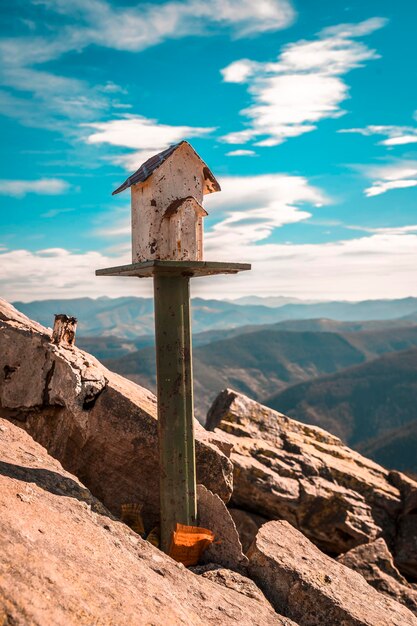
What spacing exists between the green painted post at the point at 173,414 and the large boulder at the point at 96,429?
1067 mm

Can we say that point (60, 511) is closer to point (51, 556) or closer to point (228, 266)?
point (51, 556)

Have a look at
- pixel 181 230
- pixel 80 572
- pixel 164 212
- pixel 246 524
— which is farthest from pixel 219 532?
pixel 164 212

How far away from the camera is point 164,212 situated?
938cm

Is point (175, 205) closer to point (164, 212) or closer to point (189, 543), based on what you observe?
point (164, 212)

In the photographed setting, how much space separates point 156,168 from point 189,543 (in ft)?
20.1

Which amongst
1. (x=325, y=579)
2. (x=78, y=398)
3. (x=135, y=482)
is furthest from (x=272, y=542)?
(x=78, y=398)

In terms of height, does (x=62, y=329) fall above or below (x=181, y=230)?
below

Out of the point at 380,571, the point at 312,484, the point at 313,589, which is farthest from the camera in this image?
the point at 312,484

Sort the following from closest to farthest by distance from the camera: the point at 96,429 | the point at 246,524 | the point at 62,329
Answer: the point at 96,429
the point at 62,329
the point at 246,524

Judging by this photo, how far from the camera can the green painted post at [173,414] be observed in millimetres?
9258

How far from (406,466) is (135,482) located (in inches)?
5758

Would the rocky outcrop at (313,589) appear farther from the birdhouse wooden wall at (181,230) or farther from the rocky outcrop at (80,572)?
the birdhouse wooden wall at (181,230)

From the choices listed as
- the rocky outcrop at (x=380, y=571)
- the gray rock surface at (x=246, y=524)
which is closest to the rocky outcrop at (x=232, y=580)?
the rocky outcrop at (x=380, y=571)

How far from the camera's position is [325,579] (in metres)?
8.47
